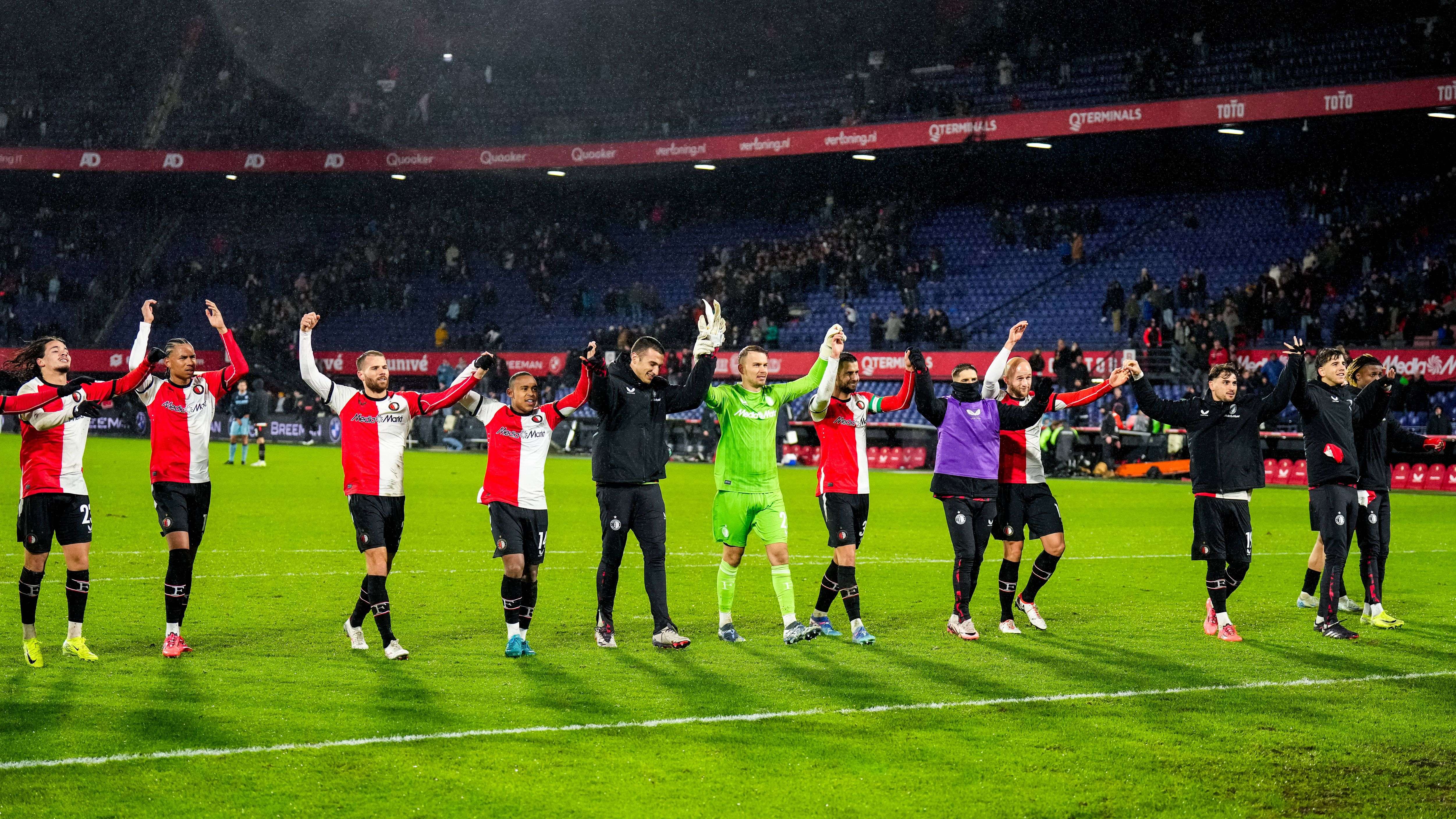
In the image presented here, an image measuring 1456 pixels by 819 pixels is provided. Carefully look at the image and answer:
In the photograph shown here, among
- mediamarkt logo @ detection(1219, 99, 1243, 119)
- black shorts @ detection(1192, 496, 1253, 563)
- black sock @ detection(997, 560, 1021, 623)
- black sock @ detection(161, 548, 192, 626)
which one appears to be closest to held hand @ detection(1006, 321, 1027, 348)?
black sock @ detection(997, 560, 1021, 623)

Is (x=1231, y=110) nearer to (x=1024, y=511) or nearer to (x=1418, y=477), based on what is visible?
(x=1418, y=477)

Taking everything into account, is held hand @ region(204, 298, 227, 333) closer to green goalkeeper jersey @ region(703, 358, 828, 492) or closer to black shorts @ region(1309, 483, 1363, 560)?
green goalkeeper jersey @ region(703, 358, 828, 492)

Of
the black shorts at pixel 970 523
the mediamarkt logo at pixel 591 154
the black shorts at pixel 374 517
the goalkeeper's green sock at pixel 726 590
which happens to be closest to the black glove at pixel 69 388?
the black shorts at pixel 374 517

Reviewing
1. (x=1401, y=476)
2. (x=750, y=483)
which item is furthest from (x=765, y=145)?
(x=750, y=483)

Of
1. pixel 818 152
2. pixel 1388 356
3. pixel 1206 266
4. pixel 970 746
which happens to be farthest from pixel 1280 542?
pixel 818 152

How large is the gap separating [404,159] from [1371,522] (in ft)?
137

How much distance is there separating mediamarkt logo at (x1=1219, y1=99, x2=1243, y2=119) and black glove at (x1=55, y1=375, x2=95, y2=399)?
31.6m

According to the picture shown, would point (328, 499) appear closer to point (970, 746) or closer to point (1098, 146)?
point (970, 746)

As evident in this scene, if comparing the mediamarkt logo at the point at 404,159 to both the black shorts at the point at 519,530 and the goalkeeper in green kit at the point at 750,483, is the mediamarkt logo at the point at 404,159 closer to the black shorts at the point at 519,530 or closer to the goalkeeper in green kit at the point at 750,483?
the goalkeeper in green kit at the point at 750,483

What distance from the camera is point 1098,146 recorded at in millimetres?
39062

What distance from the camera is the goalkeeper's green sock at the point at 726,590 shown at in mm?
10414

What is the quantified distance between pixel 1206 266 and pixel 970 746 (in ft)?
112

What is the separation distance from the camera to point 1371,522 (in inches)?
452

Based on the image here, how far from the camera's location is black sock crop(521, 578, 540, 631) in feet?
32.0
